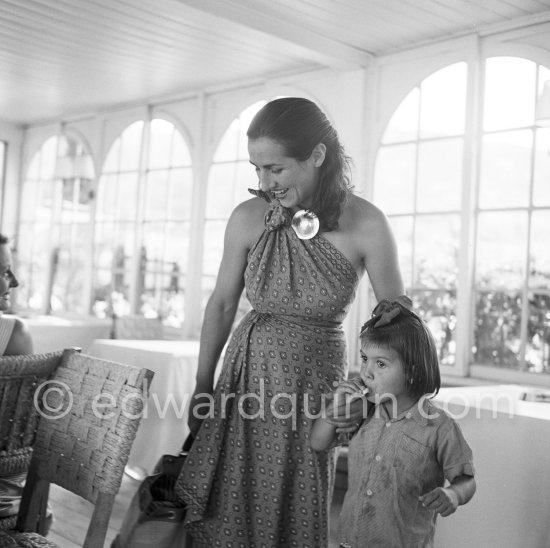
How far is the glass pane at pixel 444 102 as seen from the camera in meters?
4.88

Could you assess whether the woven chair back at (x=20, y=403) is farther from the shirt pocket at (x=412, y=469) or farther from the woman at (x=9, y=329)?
the shirt pocket at (x=412, y=469)

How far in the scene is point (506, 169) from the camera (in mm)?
4660

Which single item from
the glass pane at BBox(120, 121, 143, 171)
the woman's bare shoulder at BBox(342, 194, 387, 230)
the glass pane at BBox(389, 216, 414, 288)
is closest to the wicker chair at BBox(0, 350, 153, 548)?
the woman's bare shoulder at BBox(342, 194, 387, 230)

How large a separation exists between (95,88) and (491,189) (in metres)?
3.71

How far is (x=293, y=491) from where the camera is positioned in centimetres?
198

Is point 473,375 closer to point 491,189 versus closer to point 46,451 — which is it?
point 491,189

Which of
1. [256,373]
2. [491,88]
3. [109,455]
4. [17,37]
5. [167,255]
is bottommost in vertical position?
[109,455]

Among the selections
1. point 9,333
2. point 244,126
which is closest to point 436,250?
point 244,126

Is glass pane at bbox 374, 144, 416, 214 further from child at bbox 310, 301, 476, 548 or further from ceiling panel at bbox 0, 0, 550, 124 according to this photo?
child at bbox 310, 301, 476, 548

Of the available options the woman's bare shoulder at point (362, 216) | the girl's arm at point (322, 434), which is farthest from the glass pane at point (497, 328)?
the girl's arm at point (322, 434)

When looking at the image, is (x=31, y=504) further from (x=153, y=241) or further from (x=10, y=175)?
(x=10, y=175)

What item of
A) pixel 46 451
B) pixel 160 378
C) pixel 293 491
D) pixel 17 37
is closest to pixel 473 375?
pixel 160 378

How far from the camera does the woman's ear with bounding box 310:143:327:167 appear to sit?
1.97 m

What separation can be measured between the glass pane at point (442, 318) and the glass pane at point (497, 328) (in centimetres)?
17
